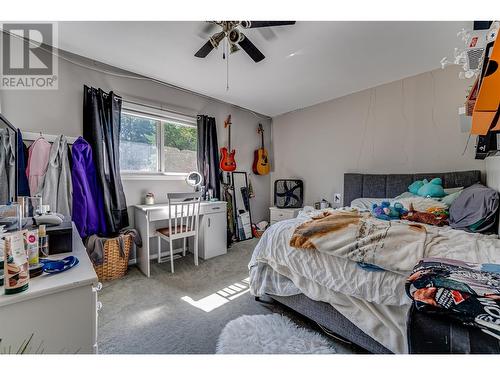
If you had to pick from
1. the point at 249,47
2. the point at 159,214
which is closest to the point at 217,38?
the point at 249,47

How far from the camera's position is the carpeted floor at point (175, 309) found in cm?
134

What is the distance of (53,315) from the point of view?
0.72m

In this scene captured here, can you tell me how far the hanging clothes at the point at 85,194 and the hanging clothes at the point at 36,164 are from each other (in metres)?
0.21

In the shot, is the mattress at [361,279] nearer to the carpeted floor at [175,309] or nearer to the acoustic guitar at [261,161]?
the carpeted floor at [175,309]

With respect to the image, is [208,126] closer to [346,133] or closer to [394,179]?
[346,133]

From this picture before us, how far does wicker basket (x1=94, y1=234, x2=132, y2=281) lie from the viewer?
2.13 m

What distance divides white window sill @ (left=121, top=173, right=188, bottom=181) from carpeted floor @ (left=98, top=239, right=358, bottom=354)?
1105mm

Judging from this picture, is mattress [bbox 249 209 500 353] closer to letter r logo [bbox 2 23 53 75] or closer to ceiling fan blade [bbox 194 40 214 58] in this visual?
ceiling fan blade [bbox 194 40 214 58]

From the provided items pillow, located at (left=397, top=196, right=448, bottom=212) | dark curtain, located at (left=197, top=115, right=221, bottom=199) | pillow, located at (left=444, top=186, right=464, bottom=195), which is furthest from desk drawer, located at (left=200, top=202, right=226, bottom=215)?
pillow, located at (left=444, top=186, right=464, bottom=195)

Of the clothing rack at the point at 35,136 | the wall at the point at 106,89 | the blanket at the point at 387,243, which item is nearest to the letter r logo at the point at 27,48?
the wall at the point at 106,89

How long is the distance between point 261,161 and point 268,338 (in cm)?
308

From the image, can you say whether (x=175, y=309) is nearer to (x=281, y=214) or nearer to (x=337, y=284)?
(x=337, y=284)

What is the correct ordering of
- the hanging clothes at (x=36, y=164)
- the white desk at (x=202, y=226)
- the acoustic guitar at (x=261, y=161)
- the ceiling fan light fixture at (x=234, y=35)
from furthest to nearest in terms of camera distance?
the acoustic guitar at (x=261, y=161)
the white desk at (x=202, y=226)
the hanging clothes at (x=36, y=164)
the ceiling fan light fixture at (x=234, y=35)
